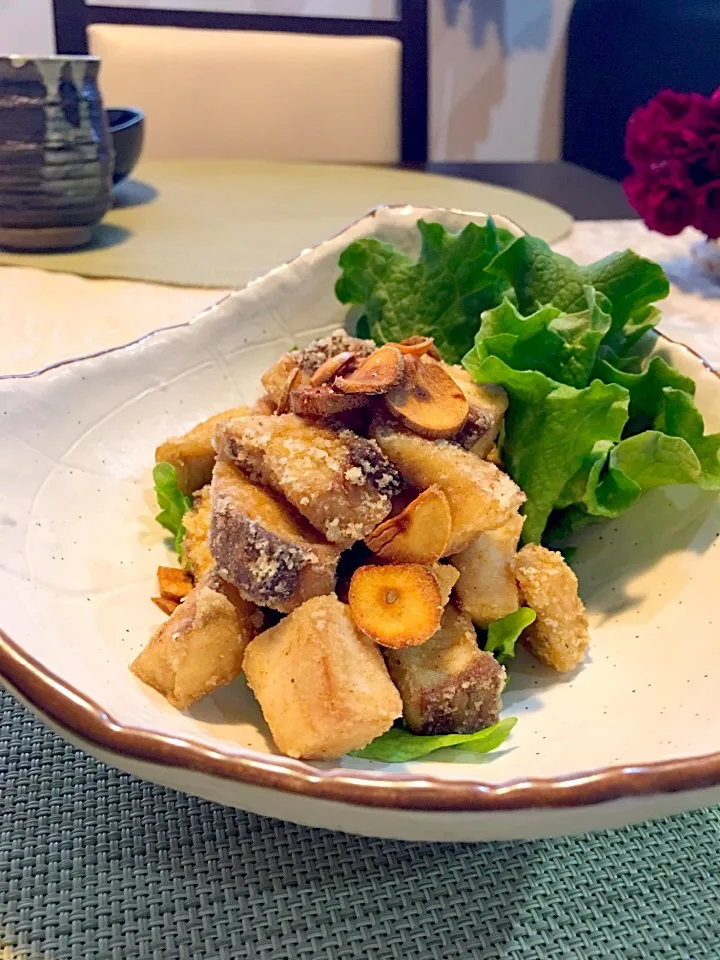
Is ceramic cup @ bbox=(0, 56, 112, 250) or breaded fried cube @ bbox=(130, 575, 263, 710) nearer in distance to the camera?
breaded fried cube @ bbox=(130, 575, 263, 710)

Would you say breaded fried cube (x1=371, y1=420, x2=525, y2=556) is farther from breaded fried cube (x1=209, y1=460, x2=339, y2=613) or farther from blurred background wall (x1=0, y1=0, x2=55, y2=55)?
blurred background wall (x1=0, y1=0, x2=55, y2=55)

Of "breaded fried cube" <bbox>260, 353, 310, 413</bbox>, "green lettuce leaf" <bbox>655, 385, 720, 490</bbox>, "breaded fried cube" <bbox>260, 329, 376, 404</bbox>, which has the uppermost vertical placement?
"breaded fried cube" <bbox>260, 329, 376, 404</bbox>

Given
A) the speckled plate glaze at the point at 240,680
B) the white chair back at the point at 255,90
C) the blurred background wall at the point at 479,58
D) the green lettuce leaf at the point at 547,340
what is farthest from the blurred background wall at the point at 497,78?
the green lettuce leaf at the point at 547,340

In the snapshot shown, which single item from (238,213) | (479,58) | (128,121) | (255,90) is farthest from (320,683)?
(479,58)

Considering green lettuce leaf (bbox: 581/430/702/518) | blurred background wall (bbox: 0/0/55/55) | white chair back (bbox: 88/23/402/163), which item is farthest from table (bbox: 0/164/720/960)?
blurred background wall (bbox: 0/0/55/55)

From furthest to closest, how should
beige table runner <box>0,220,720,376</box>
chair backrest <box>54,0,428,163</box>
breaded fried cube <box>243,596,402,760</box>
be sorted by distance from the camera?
chair backrest <box>54,0,428,163</box>, beige table runner <box>0,220,720,376</box>, breaded fried cube <box>243,596,402,760</box>

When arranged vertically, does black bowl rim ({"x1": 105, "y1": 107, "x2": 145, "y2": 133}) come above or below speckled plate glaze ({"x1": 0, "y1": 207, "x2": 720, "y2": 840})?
above

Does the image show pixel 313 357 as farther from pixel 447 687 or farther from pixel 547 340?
pixel 447 687

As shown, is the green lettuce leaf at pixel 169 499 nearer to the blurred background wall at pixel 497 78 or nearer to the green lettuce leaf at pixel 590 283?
the green lettuce leaf at pixel 590 283

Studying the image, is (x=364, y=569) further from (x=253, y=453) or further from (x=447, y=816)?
(x=447, y=816)
